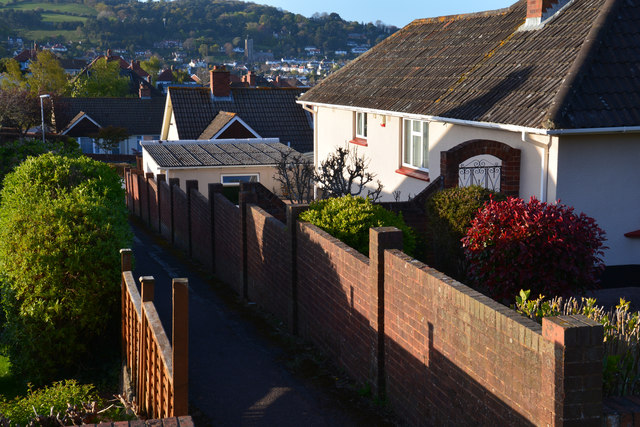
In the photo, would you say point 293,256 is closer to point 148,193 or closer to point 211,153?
point 148,193

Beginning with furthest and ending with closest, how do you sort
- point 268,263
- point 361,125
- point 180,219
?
point 361,125, point 180,219, point 268,263

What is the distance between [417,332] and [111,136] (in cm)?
6311

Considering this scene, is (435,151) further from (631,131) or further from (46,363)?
(46,363)

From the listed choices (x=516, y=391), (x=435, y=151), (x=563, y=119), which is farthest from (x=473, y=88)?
(x=516, y=391)

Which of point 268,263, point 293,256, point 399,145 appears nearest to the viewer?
point 293,256

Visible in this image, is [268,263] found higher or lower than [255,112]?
lower

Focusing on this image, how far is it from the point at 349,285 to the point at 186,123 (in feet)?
113

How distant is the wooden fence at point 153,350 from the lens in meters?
5.70

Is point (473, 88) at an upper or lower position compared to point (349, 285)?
upper

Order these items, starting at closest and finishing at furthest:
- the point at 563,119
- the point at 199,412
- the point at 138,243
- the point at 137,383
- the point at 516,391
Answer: the point at 516,391 < the point at 137,383 < the point at 199,412 < the point at 563,119 < the point at 138,243

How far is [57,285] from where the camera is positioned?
30.6ft

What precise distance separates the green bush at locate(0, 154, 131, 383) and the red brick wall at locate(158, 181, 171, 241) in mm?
9996

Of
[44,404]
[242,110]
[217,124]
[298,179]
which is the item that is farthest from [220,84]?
[44,404]

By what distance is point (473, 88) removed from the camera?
15477mm
